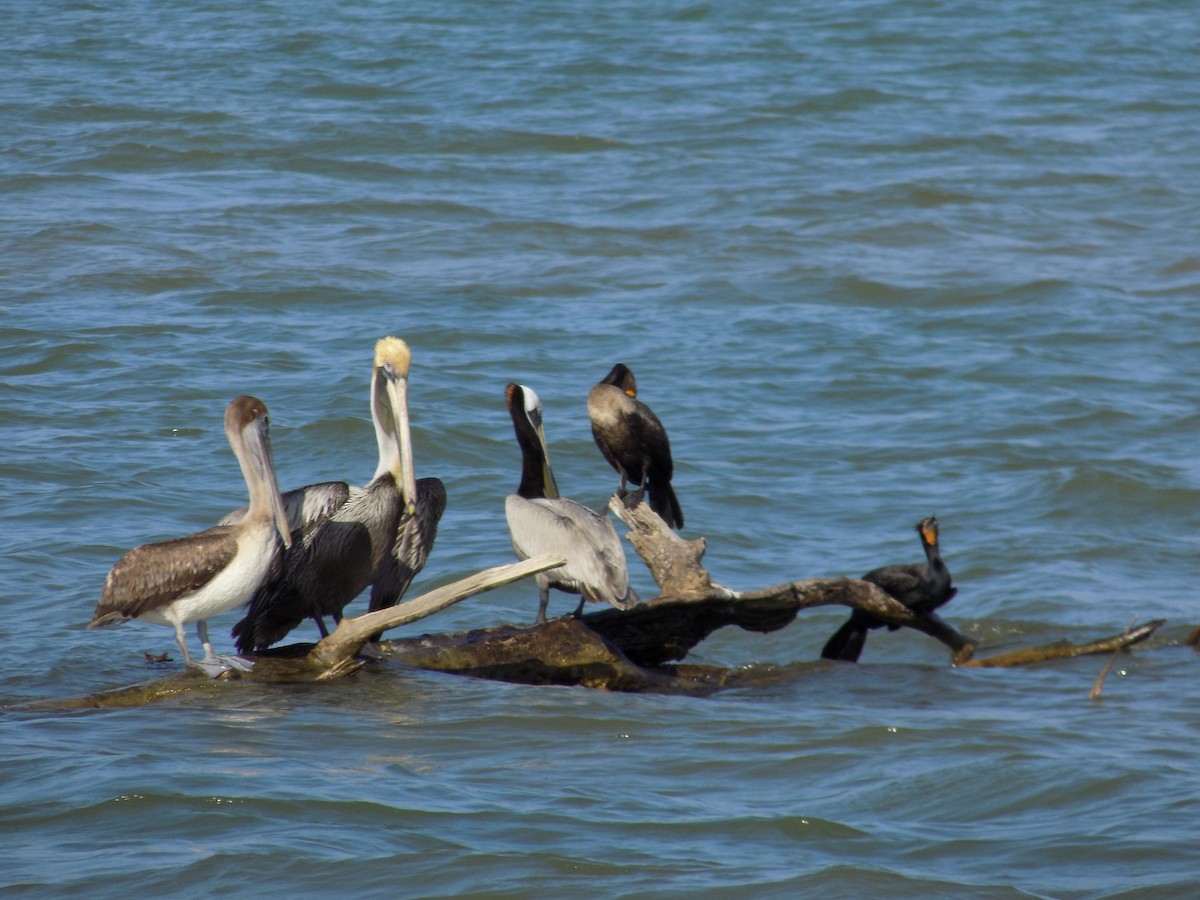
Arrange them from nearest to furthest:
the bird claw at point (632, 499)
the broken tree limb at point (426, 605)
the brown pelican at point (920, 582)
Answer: the broken tree limb at point (426, 605) < the brown pelican at point (920, 582) < the bird claw at point (632, 499)

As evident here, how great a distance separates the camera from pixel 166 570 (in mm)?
5645

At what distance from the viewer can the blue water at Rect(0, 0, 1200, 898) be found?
4914 mm

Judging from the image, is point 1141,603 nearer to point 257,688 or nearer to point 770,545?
point 770,545

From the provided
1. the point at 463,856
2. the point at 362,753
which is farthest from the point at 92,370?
the point at 463,856

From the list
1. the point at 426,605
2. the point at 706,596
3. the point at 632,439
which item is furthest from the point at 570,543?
the point at 632,439

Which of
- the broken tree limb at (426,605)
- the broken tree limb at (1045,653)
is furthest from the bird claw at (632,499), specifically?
the broken tree limb at (1045,653)

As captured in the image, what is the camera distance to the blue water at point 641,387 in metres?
4.91

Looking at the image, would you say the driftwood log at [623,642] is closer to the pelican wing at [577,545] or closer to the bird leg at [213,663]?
the bird leg at [213,663]

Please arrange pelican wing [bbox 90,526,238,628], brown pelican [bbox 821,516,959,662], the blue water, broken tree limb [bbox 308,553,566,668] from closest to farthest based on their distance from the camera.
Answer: the blue water
broken tree limb [bbox 308,553,566,668]
pelican wing [bbox 90,526,238,628]
brown pelican [bbox 821,516,959,662]

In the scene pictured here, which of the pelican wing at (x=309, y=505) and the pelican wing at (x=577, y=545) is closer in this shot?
the pelican wing at (x=309, y=505)

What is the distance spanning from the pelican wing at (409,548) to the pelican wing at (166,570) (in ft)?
2.79

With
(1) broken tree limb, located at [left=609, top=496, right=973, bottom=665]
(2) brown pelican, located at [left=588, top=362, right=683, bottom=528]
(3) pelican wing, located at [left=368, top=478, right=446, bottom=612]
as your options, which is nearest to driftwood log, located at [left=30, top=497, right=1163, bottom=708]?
(1) broken tree limb, located at [left=609, top=496, right=973, bottom=665]

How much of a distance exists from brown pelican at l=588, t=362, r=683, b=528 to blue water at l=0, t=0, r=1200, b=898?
2.10 feet

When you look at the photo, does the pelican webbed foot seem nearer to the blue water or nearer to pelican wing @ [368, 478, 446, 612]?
the blue water
